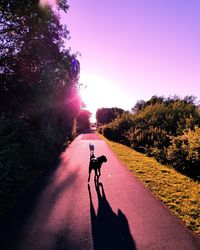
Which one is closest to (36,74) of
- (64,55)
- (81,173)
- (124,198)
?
(64,55)

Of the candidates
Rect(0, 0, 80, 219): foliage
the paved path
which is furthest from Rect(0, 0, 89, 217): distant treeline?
the paved path

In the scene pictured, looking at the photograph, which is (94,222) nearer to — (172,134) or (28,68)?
(28,68)

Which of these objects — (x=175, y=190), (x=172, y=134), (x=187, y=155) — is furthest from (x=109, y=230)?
(x=172, y=134)

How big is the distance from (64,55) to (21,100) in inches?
171

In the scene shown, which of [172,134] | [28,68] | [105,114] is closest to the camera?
[28,68]

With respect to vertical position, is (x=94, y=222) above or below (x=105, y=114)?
below

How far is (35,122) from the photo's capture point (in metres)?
17.0

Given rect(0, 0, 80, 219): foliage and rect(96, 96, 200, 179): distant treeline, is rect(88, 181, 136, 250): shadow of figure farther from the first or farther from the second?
rect(96, 96, 200, 179): distant treeline

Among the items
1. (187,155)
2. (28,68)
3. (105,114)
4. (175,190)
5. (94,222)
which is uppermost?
(105,114)

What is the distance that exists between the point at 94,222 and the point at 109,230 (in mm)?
560

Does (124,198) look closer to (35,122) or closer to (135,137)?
(35,122)

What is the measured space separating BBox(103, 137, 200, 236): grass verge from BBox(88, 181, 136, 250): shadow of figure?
167 cm

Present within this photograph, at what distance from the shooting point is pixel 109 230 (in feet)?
18.7

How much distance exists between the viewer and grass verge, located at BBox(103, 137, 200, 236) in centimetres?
670
